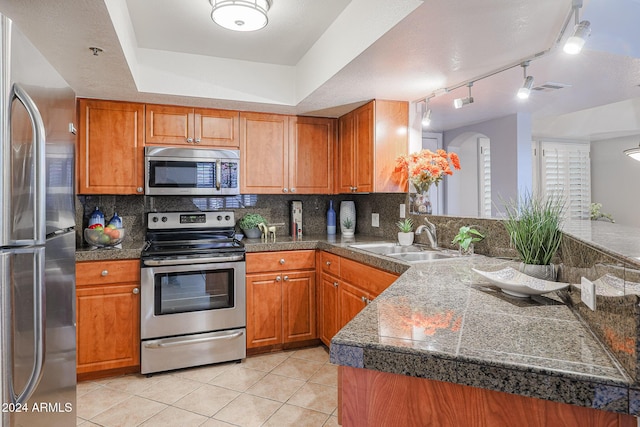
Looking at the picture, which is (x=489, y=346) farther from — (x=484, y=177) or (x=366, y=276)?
(x=484, y=177)

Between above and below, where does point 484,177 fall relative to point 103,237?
above

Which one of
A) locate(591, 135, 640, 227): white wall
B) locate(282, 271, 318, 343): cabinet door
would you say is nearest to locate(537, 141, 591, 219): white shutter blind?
locate(591, 135, 640, 227): white wall

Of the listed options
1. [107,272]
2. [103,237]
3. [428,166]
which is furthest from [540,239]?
[103,237]

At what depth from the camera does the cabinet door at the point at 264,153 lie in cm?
320

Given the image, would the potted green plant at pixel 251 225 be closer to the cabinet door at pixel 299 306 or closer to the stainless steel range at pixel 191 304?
the stainless steel range at pixel 191 304

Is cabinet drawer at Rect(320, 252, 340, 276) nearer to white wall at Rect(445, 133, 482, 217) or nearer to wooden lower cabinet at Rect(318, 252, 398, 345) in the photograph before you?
wooden lower cabinet at Rect(318, 252, 398, 345)

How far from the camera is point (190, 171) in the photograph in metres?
2.97

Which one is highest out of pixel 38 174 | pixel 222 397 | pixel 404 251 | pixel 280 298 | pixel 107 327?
pixel 38 174

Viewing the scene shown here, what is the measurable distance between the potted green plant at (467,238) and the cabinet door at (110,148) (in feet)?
7.78

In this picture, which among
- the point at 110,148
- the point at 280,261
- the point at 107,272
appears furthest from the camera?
the point at 280,261

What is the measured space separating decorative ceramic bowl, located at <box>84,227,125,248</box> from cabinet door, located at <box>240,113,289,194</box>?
3.33 feet

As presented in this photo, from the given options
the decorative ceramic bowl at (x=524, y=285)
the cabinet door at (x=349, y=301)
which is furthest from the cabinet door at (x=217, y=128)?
the decorative ceramic bowl at (x=524, y=285)

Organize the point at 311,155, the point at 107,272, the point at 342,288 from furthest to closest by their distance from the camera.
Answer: the point at 311,155
the point at 342,288
the point at 107,272

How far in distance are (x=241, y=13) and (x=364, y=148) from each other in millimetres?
1428
